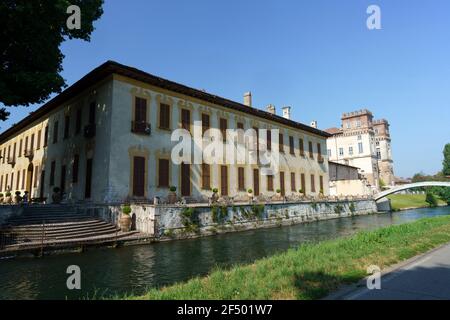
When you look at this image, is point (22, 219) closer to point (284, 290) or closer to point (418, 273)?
point (284, 290)

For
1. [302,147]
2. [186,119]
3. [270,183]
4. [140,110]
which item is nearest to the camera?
[140,110]

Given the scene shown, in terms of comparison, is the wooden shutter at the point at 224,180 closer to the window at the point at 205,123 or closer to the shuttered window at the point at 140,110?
the window at the point at 205,123

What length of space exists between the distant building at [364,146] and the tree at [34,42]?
2271 inches

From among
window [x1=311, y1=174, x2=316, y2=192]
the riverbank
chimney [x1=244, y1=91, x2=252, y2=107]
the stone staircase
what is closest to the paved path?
the riverbank

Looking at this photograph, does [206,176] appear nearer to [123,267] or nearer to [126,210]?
[126,210]

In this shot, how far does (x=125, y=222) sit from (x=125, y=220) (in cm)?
10

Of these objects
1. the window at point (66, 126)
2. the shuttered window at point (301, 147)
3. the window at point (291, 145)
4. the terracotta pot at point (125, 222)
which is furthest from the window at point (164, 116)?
the shuttered window at point (301, 147)

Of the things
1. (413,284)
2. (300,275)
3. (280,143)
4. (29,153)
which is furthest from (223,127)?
(413,284)

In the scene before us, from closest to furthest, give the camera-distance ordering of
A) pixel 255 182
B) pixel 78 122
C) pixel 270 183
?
pixel 78 122 < pixel 255 182 < pixel 270 183

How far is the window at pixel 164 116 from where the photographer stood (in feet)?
63.4

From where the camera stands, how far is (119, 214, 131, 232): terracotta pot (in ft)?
48.1

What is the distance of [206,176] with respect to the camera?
21.5 m

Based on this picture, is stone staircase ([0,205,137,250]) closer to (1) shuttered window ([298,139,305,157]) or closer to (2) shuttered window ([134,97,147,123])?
(2) shuttered window ([134,97,147,123])
